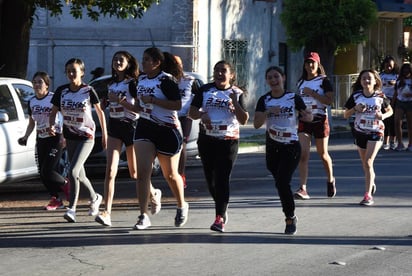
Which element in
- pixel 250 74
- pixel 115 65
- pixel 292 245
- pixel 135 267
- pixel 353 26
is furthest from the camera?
pixel 250 74

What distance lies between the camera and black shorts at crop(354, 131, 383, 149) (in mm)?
12367

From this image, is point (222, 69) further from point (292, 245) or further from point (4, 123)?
point (4, 123)

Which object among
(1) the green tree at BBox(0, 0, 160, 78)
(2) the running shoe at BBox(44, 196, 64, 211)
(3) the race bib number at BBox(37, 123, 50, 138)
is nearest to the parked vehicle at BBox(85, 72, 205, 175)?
(1) the green tree at BBox(0, 0, 160, 78)

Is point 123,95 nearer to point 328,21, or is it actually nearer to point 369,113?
point 369,113

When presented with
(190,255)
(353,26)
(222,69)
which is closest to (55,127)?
(222,69)

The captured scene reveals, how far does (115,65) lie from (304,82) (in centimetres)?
300

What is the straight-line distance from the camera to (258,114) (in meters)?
10.2

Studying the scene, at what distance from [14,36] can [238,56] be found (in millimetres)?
15216

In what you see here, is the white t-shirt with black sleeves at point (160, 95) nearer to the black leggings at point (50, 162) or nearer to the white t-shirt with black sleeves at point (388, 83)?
the black leggings at point (50, 162)

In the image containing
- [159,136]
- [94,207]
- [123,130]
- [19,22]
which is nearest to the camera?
[159,136]

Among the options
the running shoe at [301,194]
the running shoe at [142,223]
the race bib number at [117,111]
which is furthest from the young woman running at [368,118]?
the running shoe at [142,223]

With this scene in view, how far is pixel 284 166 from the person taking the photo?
10.2 meters

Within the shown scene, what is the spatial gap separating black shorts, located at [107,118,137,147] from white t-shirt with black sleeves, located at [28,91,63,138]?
122cm

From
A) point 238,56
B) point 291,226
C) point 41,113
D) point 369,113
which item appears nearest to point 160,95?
point 291,226
